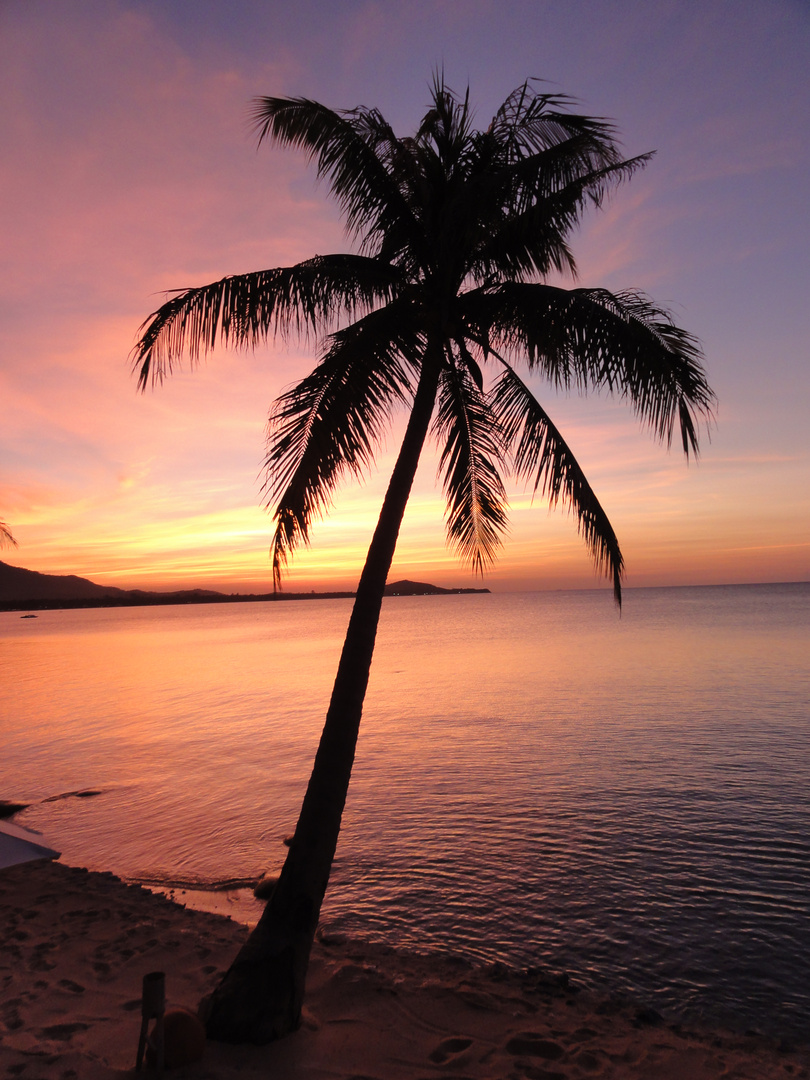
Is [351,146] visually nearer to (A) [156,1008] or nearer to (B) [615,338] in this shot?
(B) [615,338]

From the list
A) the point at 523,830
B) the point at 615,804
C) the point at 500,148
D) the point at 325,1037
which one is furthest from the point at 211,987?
the point at 615,804

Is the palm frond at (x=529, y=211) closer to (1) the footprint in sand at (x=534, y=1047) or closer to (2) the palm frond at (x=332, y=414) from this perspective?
(2) the palm frond at (x=332, y=414)

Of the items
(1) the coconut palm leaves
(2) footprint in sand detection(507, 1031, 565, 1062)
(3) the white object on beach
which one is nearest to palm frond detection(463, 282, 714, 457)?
(1) the coconut palm leaves

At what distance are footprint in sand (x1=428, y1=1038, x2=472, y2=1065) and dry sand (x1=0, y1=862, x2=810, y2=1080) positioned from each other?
1 centimetres

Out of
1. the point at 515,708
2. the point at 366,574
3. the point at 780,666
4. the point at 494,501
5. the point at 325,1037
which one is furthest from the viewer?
the point at 780,666

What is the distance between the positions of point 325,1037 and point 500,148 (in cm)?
757

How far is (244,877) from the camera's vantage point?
9.59m

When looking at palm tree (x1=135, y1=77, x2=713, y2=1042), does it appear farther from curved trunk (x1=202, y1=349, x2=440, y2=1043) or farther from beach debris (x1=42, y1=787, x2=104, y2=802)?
beach debris (x1=42, y1=787, x2=104, y2=802)

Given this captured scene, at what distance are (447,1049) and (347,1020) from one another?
848mm

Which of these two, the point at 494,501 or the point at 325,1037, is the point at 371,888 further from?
the point at 494,501

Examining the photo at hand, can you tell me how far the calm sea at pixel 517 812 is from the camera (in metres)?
7.39

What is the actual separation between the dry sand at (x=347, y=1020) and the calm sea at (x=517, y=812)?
2.34ft

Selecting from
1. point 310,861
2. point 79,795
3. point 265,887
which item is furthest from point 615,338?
point 79,795

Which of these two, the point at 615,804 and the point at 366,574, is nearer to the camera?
the point at 366,574
